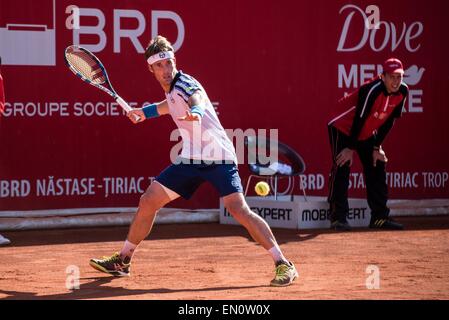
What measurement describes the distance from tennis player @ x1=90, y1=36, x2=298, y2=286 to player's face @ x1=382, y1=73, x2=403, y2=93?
332cm

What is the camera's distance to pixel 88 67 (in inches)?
292

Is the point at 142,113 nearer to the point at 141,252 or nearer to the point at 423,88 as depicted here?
the point at 141,252

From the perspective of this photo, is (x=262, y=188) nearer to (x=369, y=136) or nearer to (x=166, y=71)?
(x=369, y=136)

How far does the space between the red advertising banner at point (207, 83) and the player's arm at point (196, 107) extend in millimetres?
3732

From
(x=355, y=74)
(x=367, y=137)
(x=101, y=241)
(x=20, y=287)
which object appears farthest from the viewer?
(x=355, y=74)

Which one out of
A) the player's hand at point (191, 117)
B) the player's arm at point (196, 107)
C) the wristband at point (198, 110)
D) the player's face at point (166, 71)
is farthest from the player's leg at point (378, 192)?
the player's hand at point (191, 117)

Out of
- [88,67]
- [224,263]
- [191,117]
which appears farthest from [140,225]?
[88,67]

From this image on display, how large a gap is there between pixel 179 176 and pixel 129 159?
353 centimetres

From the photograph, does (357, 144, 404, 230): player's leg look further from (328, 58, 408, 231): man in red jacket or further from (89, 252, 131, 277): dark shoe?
(89, 252, 131, 277): dark shoe

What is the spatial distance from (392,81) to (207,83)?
2072 millimetres

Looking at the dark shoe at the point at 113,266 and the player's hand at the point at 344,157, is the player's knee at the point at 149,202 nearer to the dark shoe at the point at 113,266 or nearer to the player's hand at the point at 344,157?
the dark shoe at the point at 113,266

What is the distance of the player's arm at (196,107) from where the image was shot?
609 centimetres

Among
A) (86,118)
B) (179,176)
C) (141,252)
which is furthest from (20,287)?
(86,118)

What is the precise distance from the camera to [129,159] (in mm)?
10266
